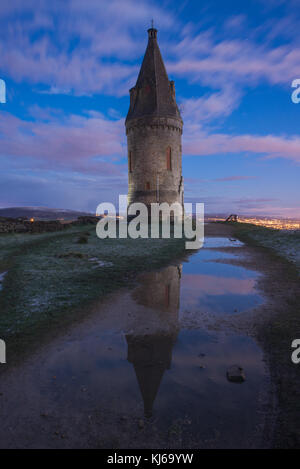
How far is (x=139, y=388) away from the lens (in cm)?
373

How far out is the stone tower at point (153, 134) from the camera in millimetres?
32500

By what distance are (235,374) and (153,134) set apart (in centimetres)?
3208

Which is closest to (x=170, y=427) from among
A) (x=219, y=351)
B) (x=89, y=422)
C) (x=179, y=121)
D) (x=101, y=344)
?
(x=89, y=422)

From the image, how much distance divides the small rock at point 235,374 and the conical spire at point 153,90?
3265 cm

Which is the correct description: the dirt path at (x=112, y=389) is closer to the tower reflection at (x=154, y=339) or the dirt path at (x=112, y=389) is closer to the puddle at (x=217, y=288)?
the tower reflection at (x=154, y=339)

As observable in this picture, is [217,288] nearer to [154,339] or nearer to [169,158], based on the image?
[154,339]

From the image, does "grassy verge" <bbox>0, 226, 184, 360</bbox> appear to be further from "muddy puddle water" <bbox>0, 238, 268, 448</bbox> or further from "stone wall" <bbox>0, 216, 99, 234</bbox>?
"stone wall" <bbox>0, 216, 99, 234</bbox>

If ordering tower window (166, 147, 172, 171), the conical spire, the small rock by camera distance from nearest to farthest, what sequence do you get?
the small rock → the conical spire → tower window (166, 147, 172, 171)

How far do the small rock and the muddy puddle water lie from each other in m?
0.09

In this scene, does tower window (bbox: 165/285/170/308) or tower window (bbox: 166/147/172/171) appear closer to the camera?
tower window (bbox: 165/285/170/308)

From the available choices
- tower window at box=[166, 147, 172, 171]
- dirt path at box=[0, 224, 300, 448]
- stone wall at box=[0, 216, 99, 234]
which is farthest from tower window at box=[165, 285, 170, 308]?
tower window at box=[166, 147, 172, 171]

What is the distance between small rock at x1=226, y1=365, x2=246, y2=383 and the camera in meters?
3.84
